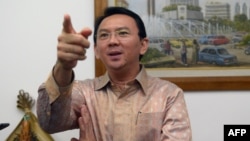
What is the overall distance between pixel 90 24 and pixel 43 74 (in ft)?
1.00

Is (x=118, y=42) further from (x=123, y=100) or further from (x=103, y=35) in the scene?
(x=123, y=100)

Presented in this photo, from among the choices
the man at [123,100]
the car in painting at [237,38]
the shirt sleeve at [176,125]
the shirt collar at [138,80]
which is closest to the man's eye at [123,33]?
the man at [123,100]

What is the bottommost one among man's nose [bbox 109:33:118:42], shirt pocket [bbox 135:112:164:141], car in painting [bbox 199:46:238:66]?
shirt pocket [bbox 135:112:164:141]

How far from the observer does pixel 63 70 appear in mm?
885

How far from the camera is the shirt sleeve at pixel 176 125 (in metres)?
1.10

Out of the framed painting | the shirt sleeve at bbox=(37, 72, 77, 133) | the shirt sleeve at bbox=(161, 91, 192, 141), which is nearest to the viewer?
the shirt sleeve at bbox=(37, 72, 77, 133)

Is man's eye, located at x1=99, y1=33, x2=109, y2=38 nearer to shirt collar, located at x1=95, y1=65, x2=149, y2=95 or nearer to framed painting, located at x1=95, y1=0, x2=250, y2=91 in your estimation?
shirt collar, located at x1=95, y1=65, x2=149, y2=95

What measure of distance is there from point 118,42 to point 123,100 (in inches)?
7.6

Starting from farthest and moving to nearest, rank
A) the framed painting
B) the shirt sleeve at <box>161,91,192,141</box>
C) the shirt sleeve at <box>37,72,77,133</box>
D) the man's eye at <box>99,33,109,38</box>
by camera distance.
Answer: the framed painting, the man's eye at <box>99,33,109,38</box>, the shirt sleeve at <box>161,91,192,141</box>, the shirt sleeve at <box>37,72,77,133</box>

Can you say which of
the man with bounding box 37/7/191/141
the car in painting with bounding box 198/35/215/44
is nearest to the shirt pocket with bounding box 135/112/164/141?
the man with bounding box 37/7/191/141

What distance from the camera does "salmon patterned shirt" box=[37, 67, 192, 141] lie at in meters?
1.12

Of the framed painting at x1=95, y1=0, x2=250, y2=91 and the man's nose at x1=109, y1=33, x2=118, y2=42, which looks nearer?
the man's nose at x1=109, y1=33, x2=118, y2=42

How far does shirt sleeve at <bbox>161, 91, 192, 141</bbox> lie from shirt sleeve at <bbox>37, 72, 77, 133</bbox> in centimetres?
30

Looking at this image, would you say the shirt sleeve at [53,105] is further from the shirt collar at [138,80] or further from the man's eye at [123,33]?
the man's eye at [123,33]
